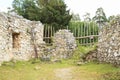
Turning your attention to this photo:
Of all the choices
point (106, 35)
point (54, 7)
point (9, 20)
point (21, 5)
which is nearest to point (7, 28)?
point (9, 20)

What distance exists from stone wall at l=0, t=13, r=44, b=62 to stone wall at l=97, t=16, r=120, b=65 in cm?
423

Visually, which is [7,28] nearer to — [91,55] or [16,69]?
[16,69]

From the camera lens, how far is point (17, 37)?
1461cm

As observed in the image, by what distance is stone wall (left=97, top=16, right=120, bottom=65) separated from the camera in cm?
1130

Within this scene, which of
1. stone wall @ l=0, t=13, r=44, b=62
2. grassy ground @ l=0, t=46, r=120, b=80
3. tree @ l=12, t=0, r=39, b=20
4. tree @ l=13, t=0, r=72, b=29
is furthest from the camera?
tree @ l=12, t=0, r=39, b=20

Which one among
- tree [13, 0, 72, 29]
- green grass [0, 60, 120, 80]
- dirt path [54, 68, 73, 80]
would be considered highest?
tree [13, 0, 72, 29]

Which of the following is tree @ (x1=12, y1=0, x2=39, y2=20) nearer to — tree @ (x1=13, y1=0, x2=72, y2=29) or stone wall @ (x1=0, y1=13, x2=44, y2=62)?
tree @ (x1=13, y1=0, x2=72, y2=29)

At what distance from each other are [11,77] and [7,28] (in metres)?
3.92

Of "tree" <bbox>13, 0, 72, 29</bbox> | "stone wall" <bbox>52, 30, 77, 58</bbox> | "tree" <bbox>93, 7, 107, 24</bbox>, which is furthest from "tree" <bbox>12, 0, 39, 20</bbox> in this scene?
"tree" <bbox>93, 7, 107, 24</bbox>

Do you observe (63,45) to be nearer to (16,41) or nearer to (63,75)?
(16,41)

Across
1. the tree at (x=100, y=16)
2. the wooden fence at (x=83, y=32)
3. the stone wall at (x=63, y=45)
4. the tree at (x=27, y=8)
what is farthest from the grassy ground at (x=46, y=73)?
the tree at (x=100, y=16)

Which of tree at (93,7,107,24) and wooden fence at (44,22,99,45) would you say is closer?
wooden fence at (44,22,99,45)

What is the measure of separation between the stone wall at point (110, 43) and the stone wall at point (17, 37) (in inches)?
166

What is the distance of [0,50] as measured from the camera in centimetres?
1230
